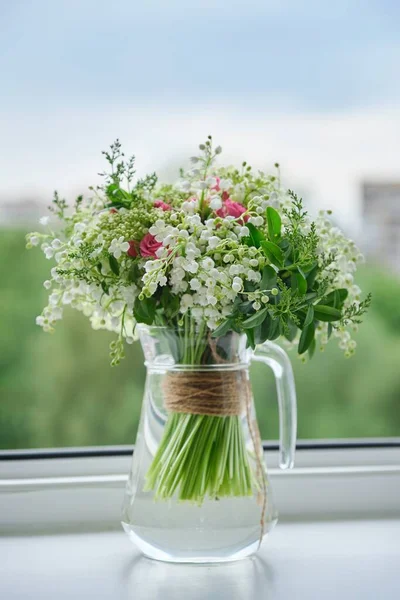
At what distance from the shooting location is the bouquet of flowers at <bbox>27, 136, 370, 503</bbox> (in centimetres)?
82

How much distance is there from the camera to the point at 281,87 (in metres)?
1.38

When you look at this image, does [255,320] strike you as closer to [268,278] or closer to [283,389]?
[268,278]

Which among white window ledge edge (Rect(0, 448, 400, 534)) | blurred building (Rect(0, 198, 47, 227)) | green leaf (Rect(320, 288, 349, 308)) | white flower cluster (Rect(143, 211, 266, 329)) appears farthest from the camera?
blurred building (Rect(0, 198, 47, 227))

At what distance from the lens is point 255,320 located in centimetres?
81

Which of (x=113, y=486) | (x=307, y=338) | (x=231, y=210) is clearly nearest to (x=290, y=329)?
(x=307, y=338)

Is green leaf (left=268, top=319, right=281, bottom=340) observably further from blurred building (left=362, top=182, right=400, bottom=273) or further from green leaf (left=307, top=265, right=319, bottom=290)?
blurred building (left=362, top=182, right=400, bottom=273)

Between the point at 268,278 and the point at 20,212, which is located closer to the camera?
the point at 268,278

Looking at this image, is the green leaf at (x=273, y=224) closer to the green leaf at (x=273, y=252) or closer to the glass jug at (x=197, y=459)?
the green leaf at (x=273, y=252)

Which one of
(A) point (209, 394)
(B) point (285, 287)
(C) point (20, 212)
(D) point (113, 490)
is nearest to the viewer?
(B) point (285, 287)

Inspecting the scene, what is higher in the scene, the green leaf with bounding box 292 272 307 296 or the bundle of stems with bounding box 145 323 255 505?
the green leaf with bounding box 292 272 307 296

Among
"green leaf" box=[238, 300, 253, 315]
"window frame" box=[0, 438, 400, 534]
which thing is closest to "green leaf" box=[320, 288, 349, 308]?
"green leaf" box=[238, 300, 253, 315]

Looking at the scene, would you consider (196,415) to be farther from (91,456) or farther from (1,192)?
(1,192)

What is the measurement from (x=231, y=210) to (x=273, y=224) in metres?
0.06

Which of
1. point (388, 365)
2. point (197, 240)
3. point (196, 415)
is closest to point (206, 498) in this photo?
point (196, 415)
